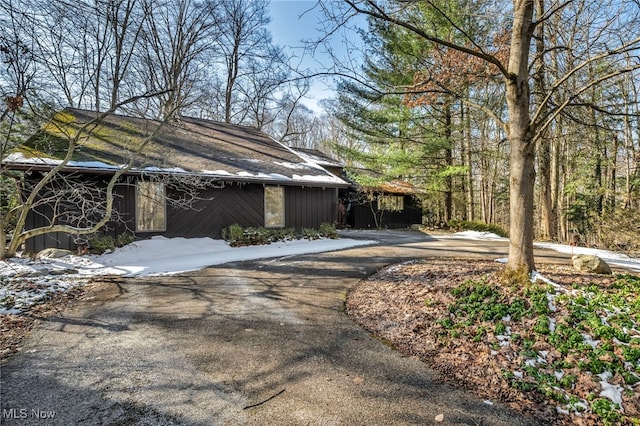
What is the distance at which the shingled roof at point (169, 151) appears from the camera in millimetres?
8211

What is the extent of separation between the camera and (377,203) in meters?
17.5

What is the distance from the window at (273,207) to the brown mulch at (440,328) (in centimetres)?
570

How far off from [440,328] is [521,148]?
280 centimetres

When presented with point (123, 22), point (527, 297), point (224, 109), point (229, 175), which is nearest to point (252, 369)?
point (527, 297)

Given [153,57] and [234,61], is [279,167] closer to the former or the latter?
[153,57]

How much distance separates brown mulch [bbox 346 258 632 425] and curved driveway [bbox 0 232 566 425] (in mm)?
196

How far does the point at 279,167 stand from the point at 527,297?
9372mm

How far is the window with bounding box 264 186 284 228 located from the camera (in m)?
11.2

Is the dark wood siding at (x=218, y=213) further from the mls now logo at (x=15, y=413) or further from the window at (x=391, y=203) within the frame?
the window at (x=391, y=203)

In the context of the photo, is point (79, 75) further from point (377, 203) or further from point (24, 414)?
point (377, 203)

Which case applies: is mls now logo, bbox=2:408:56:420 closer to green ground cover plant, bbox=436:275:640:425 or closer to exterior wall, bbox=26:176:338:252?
green ground cover plant, bbox=436:275:640:425

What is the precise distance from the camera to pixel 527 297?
406 cm

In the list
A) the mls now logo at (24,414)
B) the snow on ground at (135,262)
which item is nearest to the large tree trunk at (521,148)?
the snow on ground at (135,262)

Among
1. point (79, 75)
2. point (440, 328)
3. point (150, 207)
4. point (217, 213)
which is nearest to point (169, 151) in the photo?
point (150, 207)
